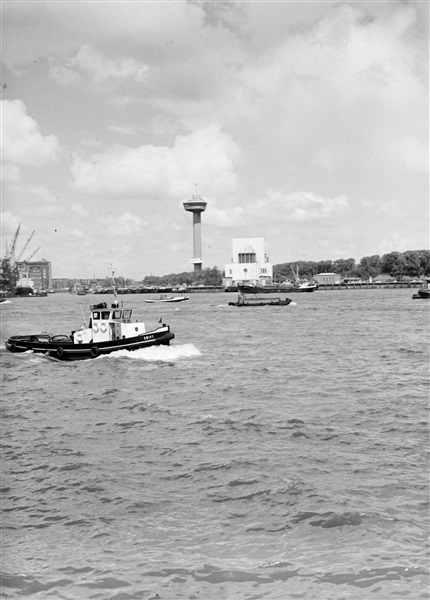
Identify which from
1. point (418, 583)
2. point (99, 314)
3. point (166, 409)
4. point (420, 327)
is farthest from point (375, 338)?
point (418, 583)

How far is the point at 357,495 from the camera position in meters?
14.0

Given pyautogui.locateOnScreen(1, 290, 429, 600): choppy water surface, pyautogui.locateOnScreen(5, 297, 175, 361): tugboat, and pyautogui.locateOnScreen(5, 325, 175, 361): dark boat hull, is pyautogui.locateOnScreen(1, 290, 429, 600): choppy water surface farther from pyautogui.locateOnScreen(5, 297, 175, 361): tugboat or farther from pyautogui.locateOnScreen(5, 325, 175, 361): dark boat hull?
pyautogui.locateOnScreen(5, 297, 175, 361): tugboat

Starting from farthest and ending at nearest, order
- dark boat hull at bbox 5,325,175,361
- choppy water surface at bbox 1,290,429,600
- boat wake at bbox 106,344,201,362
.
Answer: dark boat hull at bbox 5,325,175,361 → boat wake at bbox 106,344,201,362 → choppy water surface at bbox 1,290,429,600

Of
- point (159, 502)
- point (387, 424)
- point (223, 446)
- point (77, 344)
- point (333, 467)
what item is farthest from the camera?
point (77, 344)

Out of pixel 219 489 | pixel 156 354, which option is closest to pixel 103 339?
pixel 156 354

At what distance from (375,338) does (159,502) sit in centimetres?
3897

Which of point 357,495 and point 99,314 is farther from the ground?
point 99,314

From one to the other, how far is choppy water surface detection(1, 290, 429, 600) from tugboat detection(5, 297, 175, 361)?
11368mm

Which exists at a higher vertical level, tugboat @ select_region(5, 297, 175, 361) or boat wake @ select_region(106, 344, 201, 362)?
tugboat @ select_region(5, 297, 175, 361)

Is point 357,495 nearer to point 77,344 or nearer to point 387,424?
point 387,424

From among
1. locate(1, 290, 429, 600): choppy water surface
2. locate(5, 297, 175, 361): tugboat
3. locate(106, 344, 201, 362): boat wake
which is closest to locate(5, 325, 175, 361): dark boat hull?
locate(5, 297, 175, 361): tugboat

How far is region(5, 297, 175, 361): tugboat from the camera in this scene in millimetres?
41781

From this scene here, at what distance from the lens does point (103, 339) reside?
42438 millimetres

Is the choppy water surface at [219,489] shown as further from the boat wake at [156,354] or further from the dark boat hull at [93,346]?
the dark boat hull at [93,346]
